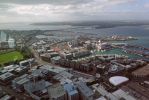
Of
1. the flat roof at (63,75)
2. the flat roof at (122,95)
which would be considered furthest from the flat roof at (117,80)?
the flat roof at (63,75)

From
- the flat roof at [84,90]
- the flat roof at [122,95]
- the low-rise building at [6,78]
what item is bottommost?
the low-rise building at [6,78]

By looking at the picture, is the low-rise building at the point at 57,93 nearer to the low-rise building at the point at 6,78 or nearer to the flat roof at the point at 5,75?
the low-rise building at the point at 6,78

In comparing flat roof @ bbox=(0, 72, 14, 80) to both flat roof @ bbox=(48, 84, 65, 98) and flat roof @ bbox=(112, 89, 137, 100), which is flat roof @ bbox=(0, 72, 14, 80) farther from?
flat roof @ bbox=(112, 89, 137, 100)

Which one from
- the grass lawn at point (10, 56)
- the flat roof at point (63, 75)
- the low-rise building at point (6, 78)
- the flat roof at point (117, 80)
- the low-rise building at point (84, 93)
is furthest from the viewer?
the grass lawn at point (10, 56)

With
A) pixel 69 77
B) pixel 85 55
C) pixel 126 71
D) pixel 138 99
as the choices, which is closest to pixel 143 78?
pixel 126 71

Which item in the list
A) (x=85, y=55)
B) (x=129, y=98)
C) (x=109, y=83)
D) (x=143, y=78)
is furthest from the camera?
(x=85, y=55)

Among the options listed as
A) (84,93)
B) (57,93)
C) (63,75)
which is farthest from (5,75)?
(84,93)

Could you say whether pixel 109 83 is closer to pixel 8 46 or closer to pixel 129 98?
pixel 129 98

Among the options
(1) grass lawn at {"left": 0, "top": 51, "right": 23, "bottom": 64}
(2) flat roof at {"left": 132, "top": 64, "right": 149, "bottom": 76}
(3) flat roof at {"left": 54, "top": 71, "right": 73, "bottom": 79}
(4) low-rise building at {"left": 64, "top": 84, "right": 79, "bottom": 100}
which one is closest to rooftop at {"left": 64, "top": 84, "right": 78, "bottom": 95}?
(4) low-rise building at {"left": 64, "top": 84, "right": 79, "bottom": 100}
